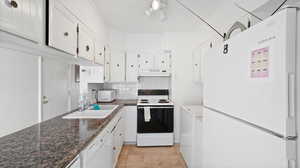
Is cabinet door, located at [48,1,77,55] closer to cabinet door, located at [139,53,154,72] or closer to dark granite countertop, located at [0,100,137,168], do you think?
dark granite countertop, located at [0,100,137,168]

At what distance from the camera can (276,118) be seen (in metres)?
0.65

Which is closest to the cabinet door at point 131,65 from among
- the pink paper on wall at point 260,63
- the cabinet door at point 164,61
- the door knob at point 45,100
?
the cabinet door at point 164,61

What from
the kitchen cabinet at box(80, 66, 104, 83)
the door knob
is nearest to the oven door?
the kitchen cabinet at box(80, 66, 104, 83)

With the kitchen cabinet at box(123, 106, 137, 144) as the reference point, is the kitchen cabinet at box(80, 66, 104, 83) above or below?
above

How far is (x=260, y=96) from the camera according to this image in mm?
734

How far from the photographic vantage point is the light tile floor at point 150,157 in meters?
2.54

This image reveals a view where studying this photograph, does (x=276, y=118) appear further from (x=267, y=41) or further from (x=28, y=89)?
(x=28, y=89)

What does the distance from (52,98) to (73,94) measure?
507 millimetres

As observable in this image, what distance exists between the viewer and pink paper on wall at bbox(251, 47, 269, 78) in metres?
0.70

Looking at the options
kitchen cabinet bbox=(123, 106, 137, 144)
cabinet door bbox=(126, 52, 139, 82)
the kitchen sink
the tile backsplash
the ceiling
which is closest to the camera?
the kitchen sink

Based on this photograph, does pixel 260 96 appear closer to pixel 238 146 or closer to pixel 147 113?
pixel 238 146

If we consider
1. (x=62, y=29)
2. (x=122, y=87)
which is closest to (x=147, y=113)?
(x=122, y=87)

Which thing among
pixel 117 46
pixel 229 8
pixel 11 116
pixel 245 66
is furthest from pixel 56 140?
pixel 117 46

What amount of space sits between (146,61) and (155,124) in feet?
4.27
